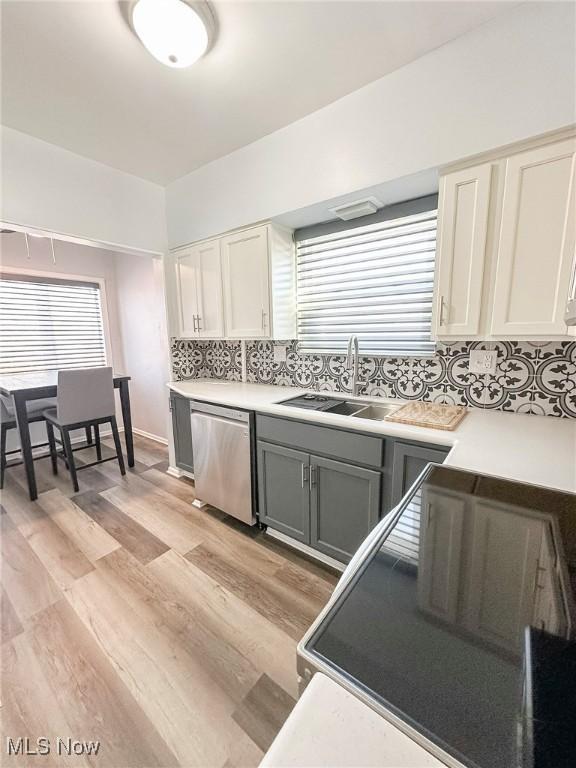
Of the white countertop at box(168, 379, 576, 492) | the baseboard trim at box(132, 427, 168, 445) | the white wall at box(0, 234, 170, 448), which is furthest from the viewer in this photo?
the baseboard trim at box(132, 427, 168, 445)

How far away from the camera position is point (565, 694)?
39cm

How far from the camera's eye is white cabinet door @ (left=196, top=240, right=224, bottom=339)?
2.49 m

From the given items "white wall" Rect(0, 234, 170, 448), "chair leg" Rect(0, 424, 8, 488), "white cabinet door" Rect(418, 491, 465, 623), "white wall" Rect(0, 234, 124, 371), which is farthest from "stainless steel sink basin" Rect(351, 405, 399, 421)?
"white wall" Rect(0, 234, 124, 371)

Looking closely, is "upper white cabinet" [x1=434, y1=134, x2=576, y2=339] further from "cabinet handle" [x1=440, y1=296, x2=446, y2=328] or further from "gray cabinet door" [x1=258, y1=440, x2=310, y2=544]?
"gray cabinet door" [x1=258, y1=440, x2=310, y2=544]

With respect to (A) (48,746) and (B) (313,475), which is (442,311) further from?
(A) (48,746)

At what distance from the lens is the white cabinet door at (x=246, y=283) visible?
2.22 meters

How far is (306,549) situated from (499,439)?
51.0 inches

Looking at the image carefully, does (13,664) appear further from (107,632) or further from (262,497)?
(262,497)

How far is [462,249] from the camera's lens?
57.4 inches

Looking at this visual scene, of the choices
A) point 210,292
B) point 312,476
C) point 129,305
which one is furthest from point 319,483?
point 129,305

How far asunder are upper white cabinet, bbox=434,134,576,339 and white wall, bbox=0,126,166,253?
236 centimetres

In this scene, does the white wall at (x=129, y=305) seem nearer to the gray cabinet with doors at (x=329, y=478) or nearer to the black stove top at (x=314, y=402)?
the black stove top at (x=314, y=402)

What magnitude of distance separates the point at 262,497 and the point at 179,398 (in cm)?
120

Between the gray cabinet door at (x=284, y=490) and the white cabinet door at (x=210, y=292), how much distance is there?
1156 mm
